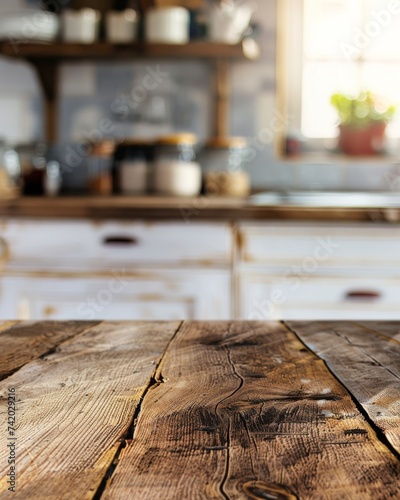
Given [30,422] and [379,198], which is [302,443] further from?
[379,198]

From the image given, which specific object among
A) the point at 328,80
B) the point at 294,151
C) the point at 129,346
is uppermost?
the point at 328,80

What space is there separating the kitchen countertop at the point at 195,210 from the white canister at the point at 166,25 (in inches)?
27.4

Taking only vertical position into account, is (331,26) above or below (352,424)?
above

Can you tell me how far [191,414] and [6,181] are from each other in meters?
2.24

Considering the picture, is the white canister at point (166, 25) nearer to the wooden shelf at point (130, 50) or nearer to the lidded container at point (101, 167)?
the wooden shelf at point (130, 50)

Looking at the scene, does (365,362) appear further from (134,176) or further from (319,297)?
(134,176)

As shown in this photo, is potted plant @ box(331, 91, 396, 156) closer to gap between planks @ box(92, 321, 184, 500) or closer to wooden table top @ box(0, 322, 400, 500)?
wooden table top @ box(0, 322, 400, 500)

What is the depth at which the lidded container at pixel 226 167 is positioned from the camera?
2617 millimetres

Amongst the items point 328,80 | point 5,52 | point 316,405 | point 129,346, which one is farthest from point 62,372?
point 328,80

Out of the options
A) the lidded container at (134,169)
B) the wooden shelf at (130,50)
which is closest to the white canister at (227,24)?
the wooden shelf at (130,50)

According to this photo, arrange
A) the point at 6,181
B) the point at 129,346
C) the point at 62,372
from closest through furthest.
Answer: the point at 62,372, the point at 129,346, the point at 6,181

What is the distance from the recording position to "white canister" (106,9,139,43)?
2.57m

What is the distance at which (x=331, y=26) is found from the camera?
8.95 feet

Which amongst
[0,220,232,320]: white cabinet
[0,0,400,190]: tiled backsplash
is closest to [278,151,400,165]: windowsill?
[0,0,400,190]: tiled backsplash
